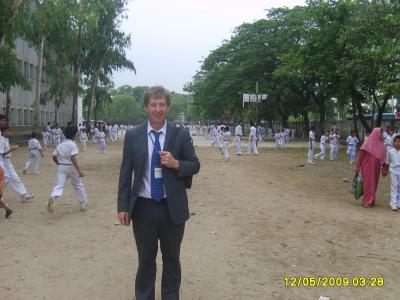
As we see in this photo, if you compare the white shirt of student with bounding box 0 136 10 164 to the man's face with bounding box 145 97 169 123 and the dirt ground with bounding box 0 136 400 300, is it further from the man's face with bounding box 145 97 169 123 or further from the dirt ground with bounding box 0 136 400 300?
the man's face with bounding box 145 97 169 123

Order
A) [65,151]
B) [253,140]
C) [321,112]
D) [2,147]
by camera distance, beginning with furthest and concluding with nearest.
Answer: [321,112]
[253,140]
[65,151]
[2,147]

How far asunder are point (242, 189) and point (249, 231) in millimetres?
4751

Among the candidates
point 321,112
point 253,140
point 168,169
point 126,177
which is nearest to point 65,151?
point 126,177

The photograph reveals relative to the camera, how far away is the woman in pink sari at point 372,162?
31.8ft

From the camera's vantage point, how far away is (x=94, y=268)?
17.8 ft

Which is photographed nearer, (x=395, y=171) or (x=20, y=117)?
(x=395, y=171)

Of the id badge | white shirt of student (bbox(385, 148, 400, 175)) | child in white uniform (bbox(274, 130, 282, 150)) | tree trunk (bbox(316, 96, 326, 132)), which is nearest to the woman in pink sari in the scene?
white shirt of student (bbox(385, 148, 400, 175))

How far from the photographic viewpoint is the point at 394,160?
932 centimetres

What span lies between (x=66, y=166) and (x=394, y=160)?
20.2ft

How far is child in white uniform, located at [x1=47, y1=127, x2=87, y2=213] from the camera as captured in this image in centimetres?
849

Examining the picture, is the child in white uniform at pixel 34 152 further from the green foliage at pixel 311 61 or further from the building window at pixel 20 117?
the building window at pixel 20 117

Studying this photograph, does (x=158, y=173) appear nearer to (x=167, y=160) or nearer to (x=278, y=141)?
(x=167, y=160)

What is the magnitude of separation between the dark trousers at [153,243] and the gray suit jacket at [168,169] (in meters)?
0.09

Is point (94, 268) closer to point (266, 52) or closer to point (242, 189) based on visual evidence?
point (242, 189)
